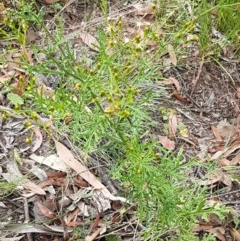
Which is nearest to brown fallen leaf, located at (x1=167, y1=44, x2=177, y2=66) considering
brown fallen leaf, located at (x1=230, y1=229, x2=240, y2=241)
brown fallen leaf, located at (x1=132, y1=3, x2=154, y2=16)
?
brown fallen leaf, located at (x1=132, y1=3, x2=154, y2=16)

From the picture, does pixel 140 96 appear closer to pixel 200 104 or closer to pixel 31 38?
pixel 200 104

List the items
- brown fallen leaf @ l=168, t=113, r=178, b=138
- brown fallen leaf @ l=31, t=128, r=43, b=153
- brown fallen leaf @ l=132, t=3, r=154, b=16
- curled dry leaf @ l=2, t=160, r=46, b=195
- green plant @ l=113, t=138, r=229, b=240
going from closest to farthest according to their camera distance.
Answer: green plant @ l=113, t=138, r=229, b=240
curled dry leaf @ l=2, t=160, r=46, b=195
brown fallen leaf @ l=31, t=128, r=43, b=153
brown fallen leaf @ l=168, t=113, r=178, b=138
brown fallen leaf @ l=132, t=3, r=154, b=16

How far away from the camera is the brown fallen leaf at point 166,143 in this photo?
2.74 metres

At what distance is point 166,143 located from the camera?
275 centimetres

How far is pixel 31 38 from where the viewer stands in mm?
3080

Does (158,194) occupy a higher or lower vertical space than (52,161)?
higher

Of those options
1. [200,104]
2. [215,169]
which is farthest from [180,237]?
[200,104]

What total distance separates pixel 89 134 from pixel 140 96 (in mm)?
682

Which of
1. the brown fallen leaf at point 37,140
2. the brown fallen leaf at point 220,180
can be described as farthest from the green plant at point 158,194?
the brown fallen leaf at point 37,140

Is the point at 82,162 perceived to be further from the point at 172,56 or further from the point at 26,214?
Result: the point at 172,56

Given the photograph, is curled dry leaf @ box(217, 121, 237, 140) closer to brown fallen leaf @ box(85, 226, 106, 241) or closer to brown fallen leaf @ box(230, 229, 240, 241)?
brown fallen leaf @ box(230, 229, 240, 241)

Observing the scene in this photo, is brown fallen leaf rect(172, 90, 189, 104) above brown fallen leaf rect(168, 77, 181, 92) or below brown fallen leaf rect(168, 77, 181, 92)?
below

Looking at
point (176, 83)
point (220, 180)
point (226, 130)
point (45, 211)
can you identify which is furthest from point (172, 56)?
point (45, 211)

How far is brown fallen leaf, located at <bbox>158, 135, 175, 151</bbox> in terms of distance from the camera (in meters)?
2.74
